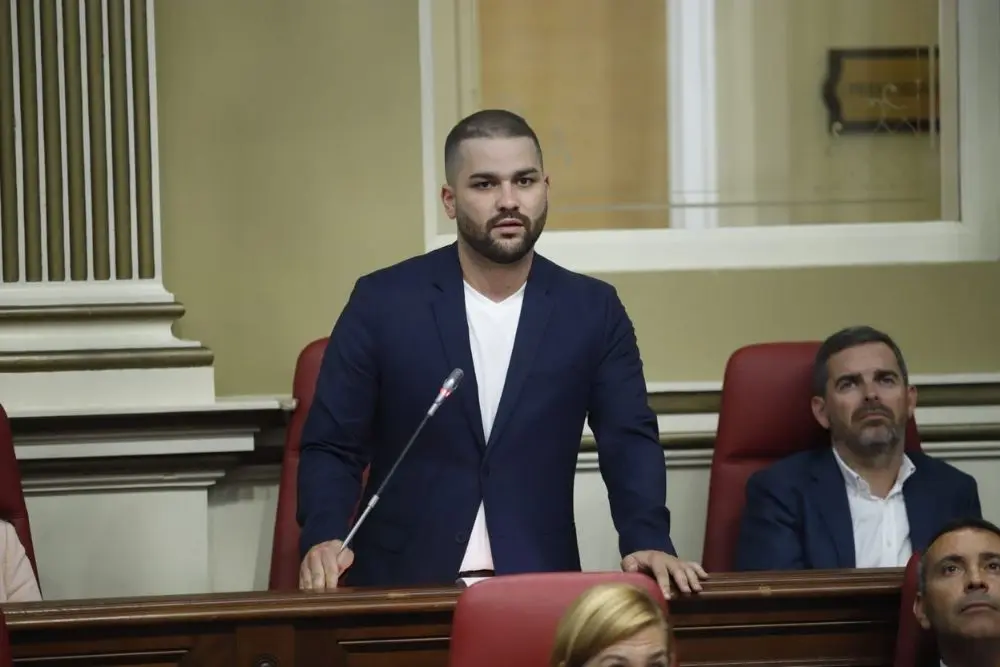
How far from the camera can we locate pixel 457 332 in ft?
8.23

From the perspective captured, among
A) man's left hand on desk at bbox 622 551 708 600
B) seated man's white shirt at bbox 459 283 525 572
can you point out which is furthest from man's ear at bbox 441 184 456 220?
man's left hand on desk at bbox 622 551 708 600

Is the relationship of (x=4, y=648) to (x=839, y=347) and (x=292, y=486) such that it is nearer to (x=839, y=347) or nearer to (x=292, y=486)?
(x=292, y=486)

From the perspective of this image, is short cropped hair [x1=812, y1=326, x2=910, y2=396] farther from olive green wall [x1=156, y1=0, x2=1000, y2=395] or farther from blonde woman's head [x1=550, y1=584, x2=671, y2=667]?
blonde woman's head [x1=550, y1=584, x2=671, y2=667]

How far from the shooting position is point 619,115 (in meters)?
3.71

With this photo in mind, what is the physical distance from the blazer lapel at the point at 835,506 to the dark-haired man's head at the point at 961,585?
0.64 metres

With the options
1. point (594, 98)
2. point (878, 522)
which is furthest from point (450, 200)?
point (594, 98)

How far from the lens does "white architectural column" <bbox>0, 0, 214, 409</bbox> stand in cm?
332

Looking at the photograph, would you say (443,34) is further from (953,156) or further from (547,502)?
(547,502)

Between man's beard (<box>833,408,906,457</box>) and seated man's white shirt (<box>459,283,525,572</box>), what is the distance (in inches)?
33.6

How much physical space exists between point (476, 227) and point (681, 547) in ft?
4.42

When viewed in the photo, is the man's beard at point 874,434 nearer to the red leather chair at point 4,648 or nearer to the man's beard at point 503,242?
the man's beard at point 503,242

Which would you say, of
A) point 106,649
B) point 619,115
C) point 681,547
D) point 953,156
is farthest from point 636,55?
point 106,649

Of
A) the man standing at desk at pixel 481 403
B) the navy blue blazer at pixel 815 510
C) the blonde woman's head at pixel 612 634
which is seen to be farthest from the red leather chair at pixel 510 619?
the navy blue blazer at pixel 815 510

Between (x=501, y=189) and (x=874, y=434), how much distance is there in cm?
102
